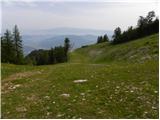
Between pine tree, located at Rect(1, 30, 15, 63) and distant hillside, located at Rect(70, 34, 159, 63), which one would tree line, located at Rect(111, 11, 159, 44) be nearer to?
distant hillside, located at Rect(70, 34, 159, 63)

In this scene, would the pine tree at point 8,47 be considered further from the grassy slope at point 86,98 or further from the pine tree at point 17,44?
the grassy slope at point 86,98

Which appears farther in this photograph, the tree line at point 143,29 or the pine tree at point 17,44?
the tree line at point 143,29

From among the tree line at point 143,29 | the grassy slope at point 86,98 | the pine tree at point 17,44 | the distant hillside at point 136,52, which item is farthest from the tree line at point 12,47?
the grassy slope at point 86,98

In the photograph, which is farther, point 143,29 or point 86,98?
point 143,29

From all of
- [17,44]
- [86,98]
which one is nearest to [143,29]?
[17,44]

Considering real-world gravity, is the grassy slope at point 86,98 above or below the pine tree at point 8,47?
below

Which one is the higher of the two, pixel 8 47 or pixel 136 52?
pixel 8 47

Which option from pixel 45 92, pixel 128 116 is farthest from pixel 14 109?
pixel 128 116

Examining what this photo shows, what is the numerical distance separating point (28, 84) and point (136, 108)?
8125mm

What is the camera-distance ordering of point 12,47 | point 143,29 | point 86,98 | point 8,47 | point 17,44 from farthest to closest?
point 143,29, point 17,44, point 12,47, point 8,47, point 86,98

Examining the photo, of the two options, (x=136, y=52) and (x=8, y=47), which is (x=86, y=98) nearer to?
(x=136, y=52)

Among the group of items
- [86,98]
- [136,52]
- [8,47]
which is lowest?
[86,98]

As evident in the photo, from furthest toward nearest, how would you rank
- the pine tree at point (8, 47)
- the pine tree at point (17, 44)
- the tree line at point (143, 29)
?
the tree line at point (143, 29) → the pine tree at point (17, 44) → the pine tree at point (8, 47)

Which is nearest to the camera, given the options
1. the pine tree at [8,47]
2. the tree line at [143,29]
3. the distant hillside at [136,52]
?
the distant hillside at [136,52]
